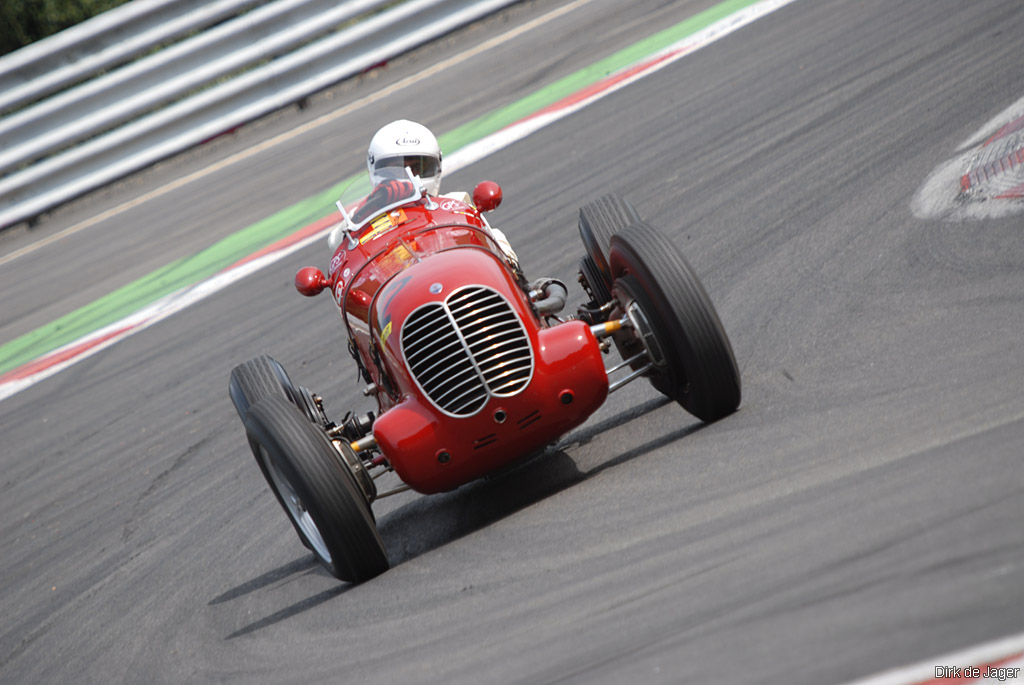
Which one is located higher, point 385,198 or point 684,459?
point 385,198

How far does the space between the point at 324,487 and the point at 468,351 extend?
79 cm

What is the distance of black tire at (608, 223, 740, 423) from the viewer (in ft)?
15.8

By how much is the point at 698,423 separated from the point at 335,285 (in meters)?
2.16

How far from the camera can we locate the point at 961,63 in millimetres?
8656

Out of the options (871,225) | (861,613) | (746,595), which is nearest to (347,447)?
(746,595)

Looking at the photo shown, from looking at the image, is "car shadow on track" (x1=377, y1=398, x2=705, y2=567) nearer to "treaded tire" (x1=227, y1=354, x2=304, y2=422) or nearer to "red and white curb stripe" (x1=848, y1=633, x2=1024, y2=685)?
"treaded tire" (x1=227, y1=354, x2=304, y2=422)

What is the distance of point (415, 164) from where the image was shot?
657 centimetres

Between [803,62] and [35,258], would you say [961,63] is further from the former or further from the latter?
[35,258]

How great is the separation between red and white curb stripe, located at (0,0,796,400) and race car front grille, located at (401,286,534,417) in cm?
657

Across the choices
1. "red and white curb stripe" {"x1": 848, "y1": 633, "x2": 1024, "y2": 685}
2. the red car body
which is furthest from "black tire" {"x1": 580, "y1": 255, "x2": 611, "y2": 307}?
"red and white curb stripe" {"x1": 848, "y1": 633, "x2": 1024, "y2": 685}

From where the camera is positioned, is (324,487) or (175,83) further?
(175,83)

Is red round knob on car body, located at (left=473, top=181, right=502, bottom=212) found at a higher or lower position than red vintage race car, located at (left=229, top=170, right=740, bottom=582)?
higher

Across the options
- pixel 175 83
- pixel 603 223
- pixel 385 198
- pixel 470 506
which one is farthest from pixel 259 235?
pixel 470 506

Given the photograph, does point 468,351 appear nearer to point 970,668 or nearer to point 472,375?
point 472,375
